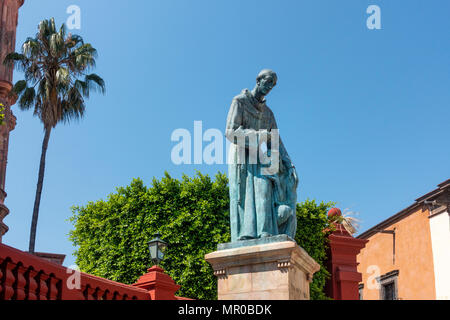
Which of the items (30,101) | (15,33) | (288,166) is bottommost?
(288,166)

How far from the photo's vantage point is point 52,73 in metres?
22.5

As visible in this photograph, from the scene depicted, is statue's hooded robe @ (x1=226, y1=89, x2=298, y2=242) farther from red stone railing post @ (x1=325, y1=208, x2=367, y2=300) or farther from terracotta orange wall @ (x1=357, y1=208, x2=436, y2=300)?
terracotta orange wall @ (x1=357, y1=208, x2=436, y2=300)

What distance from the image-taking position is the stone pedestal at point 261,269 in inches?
239

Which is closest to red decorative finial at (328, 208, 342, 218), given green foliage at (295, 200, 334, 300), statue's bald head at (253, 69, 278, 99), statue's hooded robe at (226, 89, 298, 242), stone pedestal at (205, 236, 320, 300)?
green foliage at (295, 200, 334, 300)

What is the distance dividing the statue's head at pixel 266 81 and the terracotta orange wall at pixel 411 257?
2228 centimetres

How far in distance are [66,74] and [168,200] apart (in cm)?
718

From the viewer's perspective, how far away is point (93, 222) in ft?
62.7

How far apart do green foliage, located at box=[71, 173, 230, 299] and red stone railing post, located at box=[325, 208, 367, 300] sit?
3893 millimetres

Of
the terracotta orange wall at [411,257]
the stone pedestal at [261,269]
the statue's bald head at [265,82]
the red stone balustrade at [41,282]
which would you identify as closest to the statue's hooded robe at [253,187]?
the statue's bald head at [265,82]

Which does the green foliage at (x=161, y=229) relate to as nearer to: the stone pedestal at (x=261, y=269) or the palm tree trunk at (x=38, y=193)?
the palm tree trunk at (x=38, y=193)

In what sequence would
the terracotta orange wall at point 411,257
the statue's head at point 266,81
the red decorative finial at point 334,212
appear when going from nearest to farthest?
the statue's head at point 266,81, the red decorative finial at point 334,212, the terracotta orange wall at point 411,257

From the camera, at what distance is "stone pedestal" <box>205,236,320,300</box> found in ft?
19.9
